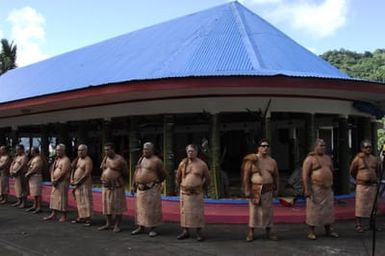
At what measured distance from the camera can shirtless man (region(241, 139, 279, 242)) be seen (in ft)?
29.7

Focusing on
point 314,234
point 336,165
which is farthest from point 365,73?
point 314,234

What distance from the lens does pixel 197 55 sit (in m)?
12.7

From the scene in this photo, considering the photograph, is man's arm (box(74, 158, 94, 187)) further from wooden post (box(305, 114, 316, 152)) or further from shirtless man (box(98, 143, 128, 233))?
wooden post (box(305, 114, 316, 152))

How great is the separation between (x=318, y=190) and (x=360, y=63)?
36556mm

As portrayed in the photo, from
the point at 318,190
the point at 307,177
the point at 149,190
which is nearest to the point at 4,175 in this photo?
the point at 149,190

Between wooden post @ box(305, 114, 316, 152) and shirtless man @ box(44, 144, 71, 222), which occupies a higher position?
wooden post @ box(305, 114, 316, 152)

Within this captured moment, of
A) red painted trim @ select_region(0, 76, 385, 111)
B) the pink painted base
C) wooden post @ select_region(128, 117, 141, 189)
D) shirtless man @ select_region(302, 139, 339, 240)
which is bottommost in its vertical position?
the pink painted base

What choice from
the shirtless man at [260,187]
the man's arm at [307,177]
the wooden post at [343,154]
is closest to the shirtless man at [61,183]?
the shirtless man at [260,187]

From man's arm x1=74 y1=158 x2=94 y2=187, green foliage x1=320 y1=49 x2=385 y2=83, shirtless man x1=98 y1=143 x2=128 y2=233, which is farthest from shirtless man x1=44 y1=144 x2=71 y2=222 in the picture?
green foliage x1=320 y1=49 x2=385 y2=83

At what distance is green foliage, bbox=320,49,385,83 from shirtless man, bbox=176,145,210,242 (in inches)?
864

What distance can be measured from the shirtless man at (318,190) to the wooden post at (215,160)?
2759 mm

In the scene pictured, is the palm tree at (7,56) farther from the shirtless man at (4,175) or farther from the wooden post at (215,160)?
the wooden post at (215,160)

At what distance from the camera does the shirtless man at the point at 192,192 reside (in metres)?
9.25

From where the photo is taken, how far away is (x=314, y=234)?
366 inches
